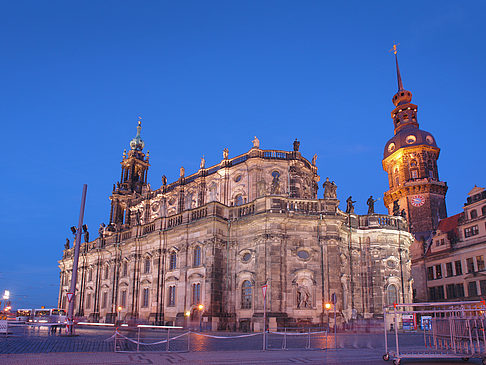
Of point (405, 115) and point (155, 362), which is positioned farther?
point (405, 115)

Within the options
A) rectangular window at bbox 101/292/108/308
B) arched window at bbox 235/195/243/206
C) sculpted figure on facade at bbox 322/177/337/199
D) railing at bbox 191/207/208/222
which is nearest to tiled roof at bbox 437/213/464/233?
sculpted figure on facade at bbox 322/177/337/199

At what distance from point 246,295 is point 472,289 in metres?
31.2

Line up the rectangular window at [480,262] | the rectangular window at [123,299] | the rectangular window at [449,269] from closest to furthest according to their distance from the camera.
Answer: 1. the rectangular window at [123,299]
2. the rectangular window at [480,262]
3. the rectangular window at [449,269]

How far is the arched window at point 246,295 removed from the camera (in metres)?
36.4

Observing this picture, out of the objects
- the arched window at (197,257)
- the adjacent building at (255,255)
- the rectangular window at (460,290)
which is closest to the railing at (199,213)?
the adjacent building at (255,255)

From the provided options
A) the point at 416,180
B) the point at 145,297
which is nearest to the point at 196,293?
the point at 145,297

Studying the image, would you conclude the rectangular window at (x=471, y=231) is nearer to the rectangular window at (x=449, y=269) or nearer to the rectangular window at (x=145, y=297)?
the rectangular window at (x=449, y=269)

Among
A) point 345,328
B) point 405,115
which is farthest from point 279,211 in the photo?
point 405,115

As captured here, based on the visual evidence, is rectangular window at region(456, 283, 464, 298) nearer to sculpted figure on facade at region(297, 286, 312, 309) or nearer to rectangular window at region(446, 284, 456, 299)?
rectangular window at region(446, 284, 456, 299)

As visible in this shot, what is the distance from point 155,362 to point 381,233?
34.6 m

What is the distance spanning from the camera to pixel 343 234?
40969 mm

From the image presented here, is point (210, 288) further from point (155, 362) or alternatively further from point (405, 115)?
point (405, 115)

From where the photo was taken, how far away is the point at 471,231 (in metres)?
52.3

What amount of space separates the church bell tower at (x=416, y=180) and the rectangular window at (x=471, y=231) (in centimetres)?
1071
